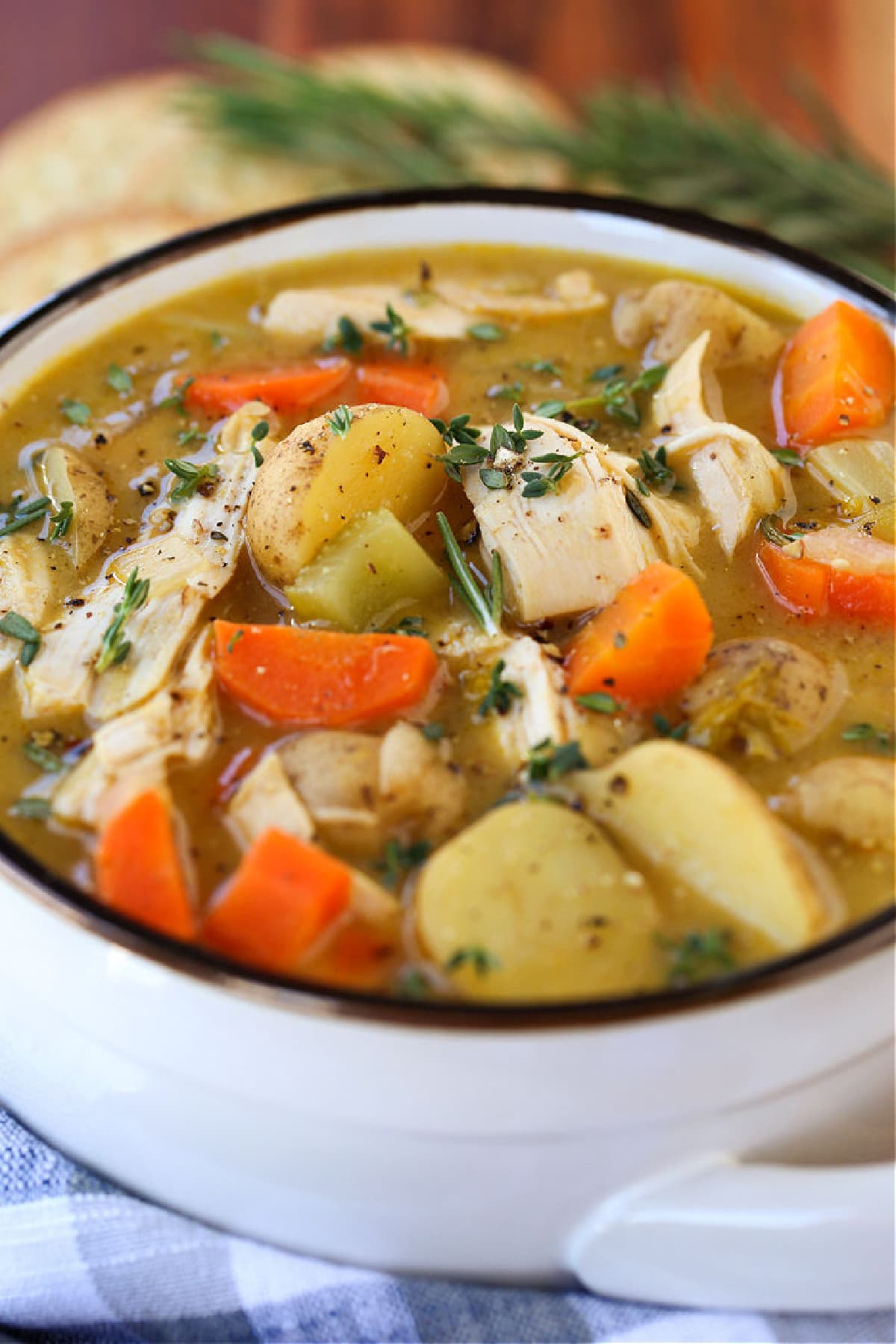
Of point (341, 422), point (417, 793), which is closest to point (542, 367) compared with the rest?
point (341, 422)

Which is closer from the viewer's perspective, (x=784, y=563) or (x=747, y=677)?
(x=747, y=677)

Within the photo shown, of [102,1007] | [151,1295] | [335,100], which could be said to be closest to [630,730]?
[102,1007]

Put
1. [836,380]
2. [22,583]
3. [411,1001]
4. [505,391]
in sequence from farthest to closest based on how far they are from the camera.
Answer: [505,391] < [836,380] < [22,583] < [411,1001]

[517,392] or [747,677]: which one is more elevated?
[517,392]

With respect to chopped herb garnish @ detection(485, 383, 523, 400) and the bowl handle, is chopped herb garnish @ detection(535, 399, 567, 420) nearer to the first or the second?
chopped herb garnish @ detection(485, 383, 523, 400)

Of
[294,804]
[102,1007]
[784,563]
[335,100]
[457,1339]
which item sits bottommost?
[457,1339]

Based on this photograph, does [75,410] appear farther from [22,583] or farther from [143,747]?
[143,747]

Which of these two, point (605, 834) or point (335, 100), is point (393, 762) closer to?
point (605, 834)

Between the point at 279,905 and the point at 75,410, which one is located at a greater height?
the point at 75,410
